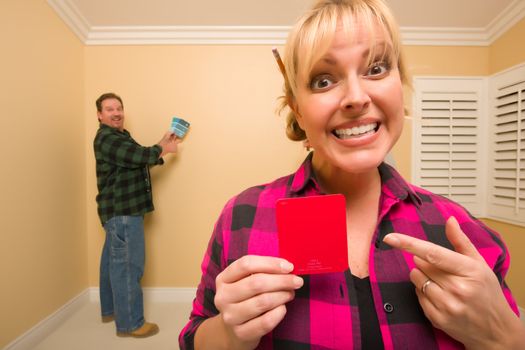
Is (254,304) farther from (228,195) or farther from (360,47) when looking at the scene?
(228,195)

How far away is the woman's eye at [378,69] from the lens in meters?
0.61

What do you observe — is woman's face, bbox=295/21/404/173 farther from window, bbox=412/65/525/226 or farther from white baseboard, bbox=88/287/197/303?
white baseboard, bbox=88/287/197/303

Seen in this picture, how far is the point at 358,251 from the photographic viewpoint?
65cm

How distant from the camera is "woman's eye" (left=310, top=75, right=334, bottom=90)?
2.06 feet

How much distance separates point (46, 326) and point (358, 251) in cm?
224

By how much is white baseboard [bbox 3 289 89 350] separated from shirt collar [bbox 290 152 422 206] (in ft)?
6.57

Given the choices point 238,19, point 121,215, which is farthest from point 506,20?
point 121,215

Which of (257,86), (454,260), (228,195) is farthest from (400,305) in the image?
(257,86)

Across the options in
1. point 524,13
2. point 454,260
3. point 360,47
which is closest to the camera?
point 454,260

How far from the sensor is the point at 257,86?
97.5 inches

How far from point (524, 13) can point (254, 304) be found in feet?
9.34

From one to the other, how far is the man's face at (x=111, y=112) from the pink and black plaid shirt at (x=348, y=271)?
1.75m

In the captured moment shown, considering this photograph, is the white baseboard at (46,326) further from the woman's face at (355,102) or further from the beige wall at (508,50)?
the beige wall at (508,50)

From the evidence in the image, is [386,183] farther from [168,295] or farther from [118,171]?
[168,295]
